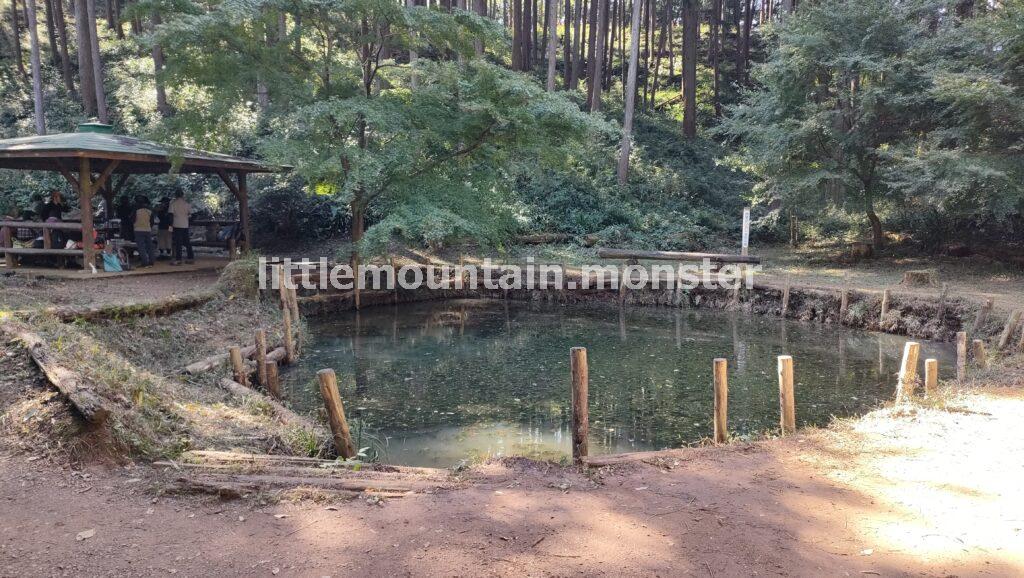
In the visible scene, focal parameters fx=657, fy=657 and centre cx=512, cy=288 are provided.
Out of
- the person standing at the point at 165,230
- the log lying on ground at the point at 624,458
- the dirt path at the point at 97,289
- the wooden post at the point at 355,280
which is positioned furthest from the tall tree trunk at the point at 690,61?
the log lying on ground at the point at 624,458

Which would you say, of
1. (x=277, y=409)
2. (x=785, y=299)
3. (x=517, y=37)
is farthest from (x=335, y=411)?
(x=517, y=37)

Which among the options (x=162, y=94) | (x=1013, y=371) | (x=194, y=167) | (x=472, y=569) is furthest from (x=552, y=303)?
(x=162, y=94)

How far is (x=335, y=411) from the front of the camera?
5781 millimetres

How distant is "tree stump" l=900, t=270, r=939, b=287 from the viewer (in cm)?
1460

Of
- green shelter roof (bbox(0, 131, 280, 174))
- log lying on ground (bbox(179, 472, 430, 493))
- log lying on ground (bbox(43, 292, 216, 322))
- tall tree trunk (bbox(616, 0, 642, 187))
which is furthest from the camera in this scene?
tall tree trunk (bbox(616, 0, 642, 187))

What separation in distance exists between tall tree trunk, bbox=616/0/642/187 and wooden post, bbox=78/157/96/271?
630 inches

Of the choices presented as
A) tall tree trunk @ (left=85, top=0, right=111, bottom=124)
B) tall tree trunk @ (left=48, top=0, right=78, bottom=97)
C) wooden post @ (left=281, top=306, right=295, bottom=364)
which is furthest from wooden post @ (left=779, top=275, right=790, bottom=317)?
tall tree trunk @ (left=48, top=0, right=78, bottom=97)

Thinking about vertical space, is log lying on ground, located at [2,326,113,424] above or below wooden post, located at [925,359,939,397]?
above

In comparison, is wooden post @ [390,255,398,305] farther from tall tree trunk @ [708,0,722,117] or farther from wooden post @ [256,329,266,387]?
tall tree trunk @ [708,0,722,117]

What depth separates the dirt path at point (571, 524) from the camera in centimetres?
359

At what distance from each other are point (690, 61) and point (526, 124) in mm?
16630

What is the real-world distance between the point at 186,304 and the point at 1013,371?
464 inches

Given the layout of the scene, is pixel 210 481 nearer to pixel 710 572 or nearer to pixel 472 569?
pixel 472 569

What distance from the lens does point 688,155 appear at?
90.3 feet
